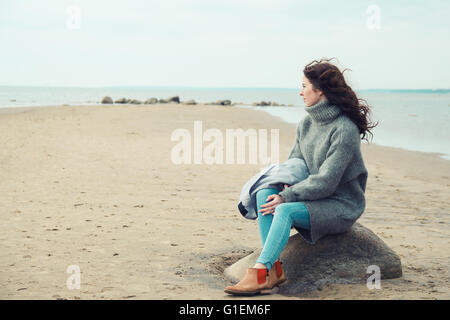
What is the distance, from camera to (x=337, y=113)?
4.37m

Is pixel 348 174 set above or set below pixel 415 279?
above

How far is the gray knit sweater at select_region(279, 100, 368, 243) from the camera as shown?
420 cm

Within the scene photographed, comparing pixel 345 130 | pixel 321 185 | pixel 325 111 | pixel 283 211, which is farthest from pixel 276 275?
pixel 325 111

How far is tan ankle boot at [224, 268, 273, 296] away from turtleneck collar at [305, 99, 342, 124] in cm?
134

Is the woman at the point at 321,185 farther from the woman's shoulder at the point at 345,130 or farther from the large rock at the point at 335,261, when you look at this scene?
the large rock at the point at 335,261

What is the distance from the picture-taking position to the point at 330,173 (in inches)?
164

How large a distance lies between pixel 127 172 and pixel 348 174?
6.85 metres

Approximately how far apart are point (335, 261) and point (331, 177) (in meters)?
0.85

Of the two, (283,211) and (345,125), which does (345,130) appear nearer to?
(345,125)

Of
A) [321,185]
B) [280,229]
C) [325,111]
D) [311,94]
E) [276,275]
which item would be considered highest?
[311,94]

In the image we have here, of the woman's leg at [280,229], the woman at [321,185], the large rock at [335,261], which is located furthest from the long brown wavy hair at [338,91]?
the large rock at [335,261]

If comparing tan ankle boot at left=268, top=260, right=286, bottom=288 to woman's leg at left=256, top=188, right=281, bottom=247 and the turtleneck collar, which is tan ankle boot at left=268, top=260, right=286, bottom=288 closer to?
woman's leg at left=256, top=188, right=281, bottom=247
